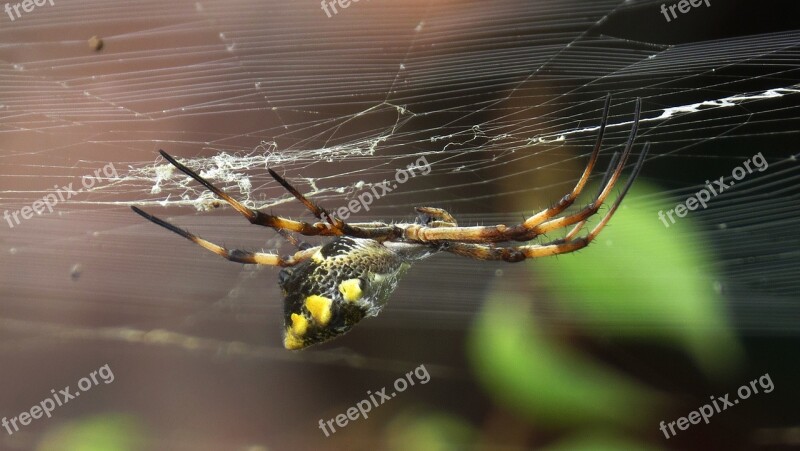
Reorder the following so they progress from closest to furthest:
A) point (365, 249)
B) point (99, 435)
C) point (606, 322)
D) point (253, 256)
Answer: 1. point (365, 249)
2. point (253, 256)
3. point (99, 435)
4. point (606, 322)

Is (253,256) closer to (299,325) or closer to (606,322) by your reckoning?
(299,325)

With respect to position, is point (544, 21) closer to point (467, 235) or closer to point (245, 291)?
point (467, 235)

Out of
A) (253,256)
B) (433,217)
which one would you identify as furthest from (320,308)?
(433,217)

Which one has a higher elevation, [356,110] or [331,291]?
[356,110]

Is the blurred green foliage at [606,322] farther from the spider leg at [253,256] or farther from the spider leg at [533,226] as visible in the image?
the spider leg at [253,256]

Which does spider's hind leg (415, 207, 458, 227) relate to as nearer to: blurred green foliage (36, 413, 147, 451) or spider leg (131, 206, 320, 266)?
A: spider leg (131, 206, 320, 266)

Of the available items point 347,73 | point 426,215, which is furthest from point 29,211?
point 426,215

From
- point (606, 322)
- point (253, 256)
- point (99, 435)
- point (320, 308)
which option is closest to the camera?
point (320, 308)
